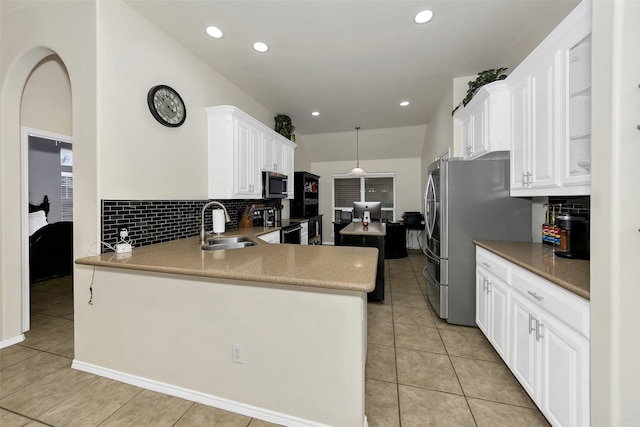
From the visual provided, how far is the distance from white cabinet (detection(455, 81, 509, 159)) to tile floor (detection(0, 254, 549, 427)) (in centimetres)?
182

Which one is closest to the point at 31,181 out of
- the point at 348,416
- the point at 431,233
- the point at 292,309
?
the point at 292,309

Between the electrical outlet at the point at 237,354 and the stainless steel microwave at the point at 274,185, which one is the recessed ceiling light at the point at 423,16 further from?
the electrical outlet at the point at 237,354

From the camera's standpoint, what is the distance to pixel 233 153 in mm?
3062

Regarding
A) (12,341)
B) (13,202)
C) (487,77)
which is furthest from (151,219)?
(487,77)

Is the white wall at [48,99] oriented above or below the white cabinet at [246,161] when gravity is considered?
above

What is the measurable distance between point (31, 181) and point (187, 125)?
383 cm

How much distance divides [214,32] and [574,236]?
334cm

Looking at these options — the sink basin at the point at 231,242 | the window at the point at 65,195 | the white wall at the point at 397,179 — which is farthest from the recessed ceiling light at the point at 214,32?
the white wall at the point at 397,179

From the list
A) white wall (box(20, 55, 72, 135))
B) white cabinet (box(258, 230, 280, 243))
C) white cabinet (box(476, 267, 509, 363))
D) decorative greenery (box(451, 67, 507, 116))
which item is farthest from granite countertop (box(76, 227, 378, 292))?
decorative greenery (box(451, 67, 507, 116))

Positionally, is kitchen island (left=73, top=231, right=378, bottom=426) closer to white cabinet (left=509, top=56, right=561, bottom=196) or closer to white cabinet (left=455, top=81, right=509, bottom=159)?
white cabinet (left=509, top=56, right=561, bottom=196)

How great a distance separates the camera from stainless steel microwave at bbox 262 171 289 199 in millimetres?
3791

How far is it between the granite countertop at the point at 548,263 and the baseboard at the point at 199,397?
1.26 metres

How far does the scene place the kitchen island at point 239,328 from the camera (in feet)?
4.37

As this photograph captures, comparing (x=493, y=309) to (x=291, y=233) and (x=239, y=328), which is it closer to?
(x=239, y=328)
